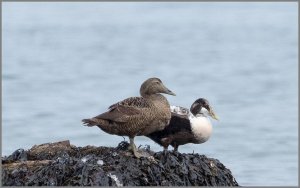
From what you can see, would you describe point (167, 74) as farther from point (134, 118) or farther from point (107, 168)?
point (107, 168)

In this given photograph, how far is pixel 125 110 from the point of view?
9336mm

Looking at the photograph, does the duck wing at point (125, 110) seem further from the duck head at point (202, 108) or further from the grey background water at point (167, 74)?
the grey background water at point (167, 74)

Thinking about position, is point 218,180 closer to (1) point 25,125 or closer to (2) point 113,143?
(2) point 113,143

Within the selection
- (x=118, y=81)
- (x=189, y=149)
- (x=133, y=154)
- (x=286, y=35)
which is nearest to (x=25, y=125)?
(x=189, y=149)

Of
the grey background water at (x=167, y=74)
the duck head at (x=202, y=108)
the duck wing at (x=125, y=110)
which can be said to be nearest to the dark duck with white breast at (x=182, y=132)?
the duck head at (x=202, y=108)

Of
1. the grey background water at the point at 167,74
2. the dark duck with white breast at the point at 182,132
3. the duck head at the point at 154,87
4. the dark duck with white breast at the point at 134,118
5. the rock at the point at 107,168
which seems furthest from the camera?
the grey background water at the point at 167,74

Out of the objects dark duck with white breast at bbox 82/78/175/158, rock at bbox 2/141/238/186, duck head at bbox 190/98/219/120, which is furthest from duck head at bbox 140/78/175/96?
duck head at bbox 190/98/219/120

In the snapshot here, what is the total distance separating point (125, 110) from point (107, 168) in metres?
0.88

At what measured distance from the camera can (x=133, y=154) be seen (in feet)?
29.5

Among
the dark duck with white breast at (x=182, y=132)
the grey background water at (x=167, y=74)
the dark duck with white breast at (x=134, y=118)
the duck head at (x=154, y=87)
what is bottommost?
the dark duck with white breast at (x=134, y=118)

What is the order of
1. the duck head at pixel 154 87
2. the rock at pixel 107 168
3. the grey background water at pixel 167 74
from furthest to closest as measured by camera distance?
the grey background water at pixel 167 74 < the duck head at pixel 154 87 < the rock at pixel 107 168

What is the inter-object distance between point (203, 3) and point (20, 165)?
65983 millimetres

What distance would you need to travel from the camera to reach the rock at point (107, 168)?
8516 millimetres

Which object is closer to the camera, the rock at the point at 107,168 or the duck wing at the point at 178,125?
the rock at the point at 107,168
